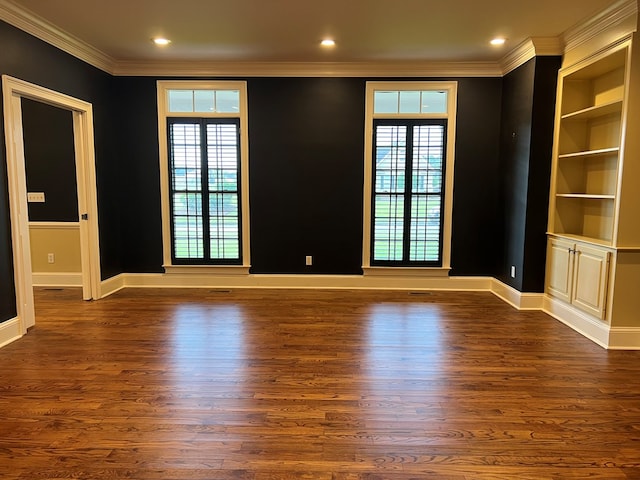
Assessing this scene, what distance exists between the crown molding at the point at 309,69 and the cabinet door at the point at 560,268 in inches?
90.7

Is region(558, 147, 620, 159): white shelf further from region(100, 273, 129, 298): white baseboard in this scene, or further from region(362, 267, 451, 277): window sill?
region(100, 273, 129, 298): white baseboard

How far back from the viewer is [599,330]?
3.74 meters

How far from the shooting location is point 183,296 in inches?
209

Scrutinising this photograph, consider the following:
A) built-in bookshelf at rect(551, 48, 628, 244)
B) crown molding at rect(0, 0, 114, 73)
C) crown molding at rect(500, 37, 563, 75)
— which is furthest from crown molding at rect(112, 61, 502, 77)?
built-in bookshelf at rect(551, 48, 628, 244)

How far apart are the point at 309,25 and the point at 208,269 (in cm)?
324

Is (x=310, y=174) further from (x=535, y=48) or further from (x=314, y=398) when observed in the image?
(x=314, y=398)

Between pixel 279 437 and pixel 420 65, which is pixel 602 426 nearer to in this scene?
pixel 279 437

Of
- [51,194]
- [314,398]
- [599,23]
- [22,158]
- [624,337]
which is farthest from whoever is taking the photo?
[51,194]

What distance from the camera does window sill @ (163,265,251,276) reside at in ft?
18.7

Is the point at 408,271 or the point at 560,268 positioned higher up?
the point at 560,268

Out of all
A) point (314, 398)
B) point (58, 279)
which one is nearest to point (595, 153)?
point (314, 398)

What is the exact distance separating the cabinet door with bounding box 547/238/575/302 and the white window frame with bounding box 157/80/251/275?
11.7 feet

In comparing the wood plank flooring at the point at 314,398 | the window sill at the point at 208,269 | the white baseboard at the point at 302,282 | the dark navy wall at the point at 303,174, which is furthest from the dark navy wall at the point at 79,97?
the wood plank flooring at the point at 314,398

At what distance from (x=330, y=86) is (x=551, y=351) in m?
3.85
